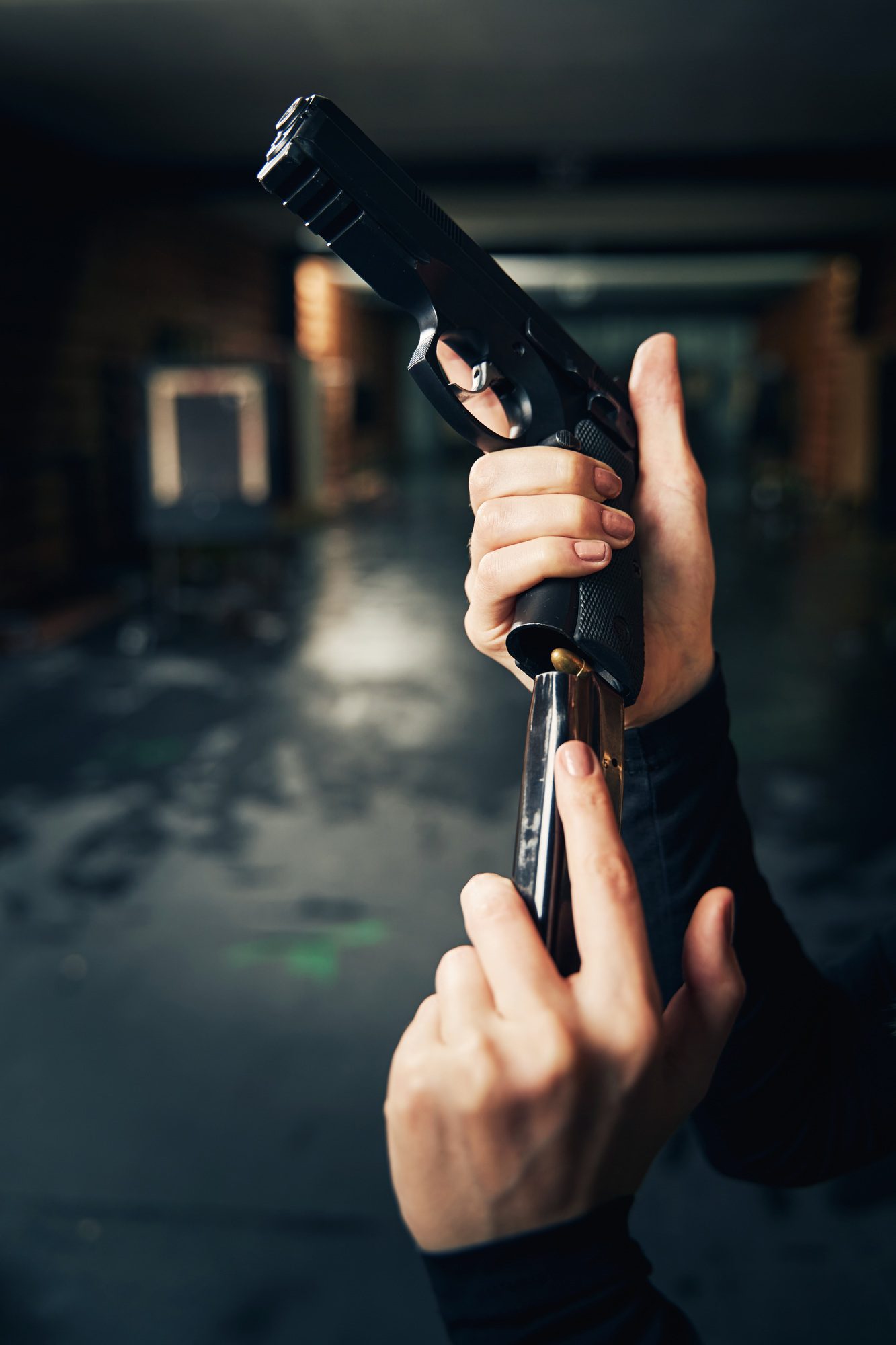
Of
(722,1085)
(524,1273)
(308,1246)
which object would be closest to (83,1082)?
(308,1246)

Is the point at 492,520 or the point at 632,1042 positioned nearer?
the point at 632,1042

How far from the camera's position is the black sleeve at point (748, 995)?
778mm

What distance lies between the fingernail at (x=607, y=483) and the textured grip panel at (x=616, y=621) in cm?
3

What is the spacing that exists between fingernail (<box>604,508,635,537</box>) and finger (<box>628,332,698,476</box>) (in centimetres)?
15

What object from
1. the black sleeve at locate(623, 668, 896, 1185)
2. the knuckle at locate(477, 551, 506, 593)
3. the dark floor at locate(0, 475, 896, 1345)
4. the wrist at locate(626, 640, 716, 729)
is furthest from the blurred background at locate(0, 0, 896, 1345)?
the knuckle at locate(477, 551, 506, 593)

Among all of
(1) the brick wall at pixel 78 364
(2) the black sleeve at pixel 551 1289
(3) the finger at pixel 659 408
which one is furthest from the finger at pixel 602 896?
(1) the brick wall at pixel 78 364

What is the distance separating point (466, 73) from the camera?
5.07m

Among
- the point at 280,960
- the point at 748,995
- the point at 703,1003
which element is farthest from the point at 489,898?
the point at 280,960

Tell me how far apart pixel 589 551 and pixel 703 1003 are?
0.33 meters

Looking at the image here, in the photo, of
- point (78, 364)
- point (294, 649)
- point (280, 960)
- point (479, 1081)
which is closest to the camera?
point (479, 1081)

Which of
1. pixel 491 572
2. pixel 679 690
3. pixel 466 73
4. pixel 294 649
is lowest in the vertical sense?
pixel 294 649

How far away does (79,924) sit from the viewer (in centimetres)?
225

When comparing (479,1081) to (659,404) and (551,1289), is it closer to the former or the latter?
(551,1289)

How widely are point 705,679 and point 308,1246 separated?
109 centimetres
